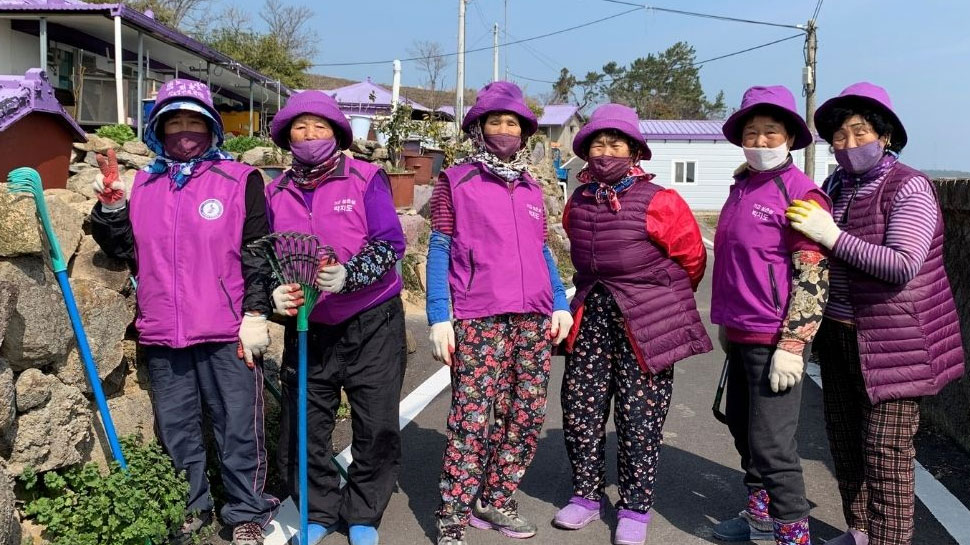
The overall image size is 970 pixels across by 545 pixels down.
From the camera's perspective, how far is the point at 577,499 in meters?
3.88

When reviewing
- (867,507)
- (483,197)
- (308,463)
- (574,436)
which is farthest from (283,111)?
(867,507)

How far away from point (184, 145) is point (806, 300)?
8.55 feet

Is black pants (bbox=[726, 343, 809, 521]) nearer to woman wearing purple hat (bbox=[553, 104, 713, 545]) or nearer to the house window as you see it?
woman wearing purple hat (bbox=[553, 104, 713, 545])

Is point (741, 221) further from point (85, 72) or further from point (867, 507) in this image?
point (85, 72)

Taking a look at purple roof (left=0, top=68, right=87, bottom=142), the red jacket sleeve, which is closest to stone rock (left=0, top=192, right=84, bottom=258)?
purple roof (left=0, top=68, right=87, bottom=142)

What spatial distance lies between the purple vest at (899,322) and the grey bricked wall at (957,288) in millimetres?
1861

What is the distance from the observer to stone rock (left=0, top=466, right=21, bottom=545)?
8.58 feet

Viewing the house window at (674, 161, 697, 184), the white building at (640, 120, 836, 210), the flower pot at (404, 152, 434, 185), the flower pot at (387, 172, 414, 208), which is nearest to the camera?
the flower pot at (387, 172, 414, 208)

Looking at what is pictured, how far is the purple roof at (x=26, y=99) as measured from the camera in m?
4.07

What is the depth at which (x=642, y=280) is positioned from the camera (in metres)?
3.58

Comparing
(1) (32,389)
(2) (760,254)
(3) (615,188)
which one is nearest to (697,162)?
(3) (615,188)

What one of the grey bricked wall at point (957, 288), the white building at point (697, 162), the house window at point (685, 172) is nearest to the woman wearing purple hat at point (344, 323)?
the grey bricked wall at point (957, 288)

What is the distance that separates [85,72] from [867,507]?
15405mm

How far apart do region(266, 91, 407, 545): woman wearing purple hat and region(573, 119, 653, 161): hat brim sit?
0.91 metres
